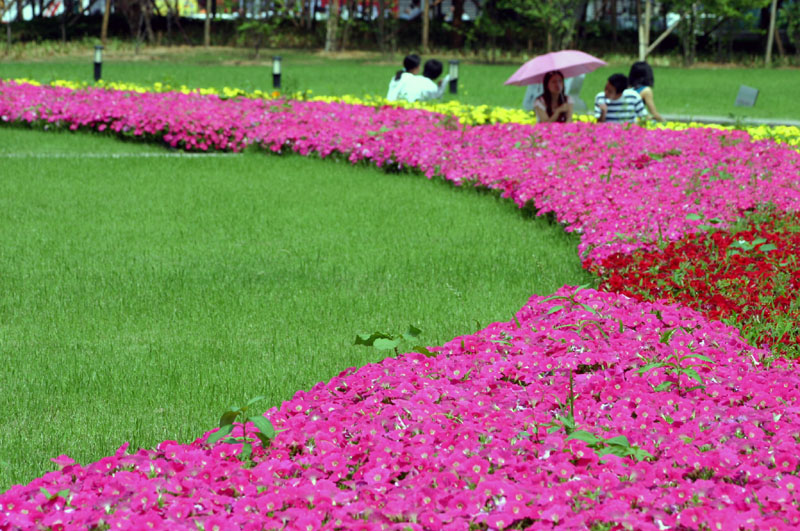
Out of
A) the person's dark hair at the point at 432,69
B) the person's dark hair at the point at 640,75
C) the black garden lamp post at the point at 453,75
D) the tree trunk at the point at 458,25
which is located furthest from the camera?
the tree trunk at the point at 458,25

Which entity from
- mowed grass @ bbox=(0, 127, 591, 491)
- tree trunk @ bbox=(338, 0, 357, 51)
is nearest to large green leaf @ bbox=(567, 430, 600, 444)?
mowed grass @ bbox=(0, 127, 591, 491)

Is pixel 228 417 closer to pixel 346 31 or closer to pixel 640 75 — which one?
pixel 640 75

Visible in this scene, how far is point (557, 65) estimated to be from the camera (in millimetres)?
11508

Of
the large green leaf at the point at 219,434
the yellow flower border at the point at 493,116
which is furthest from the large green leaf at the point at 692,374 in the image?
the yellow flower border at the point at 493,116

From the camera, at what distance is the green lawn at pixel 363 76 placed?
65.0ft

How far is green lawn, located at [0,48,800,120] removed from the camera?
1980 cm

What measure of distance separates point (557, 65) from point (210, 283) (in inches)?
253

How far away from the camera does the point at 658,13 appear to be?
39.1 metres

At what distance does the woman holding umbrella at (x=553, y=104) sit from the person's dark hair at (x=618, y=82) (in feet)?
1.79

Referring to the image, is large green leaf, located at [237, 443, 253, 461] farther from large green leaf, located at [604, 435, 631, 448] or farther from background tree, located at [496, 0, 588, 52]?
background tree, located at [496, 0, 588, 52]

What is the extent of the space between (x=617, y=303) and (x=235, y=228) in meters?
3.73

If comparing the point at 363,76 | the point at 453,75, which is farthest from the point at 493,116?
the point at 363,76

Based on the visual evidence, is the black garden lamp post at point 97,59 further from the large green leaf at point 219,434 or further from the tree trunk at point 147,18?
the large green leaf at point 219,434

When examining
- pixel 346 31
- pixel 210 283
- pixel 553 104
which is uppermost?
pixel 346 31
